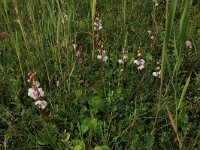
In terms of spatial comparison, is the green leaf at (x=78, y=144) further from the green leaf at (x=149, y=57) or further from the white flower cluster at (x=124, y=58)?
the green leaf at (x=149, y=57)

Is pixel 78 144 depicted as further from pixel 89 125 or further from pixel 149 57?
pixel 149 57

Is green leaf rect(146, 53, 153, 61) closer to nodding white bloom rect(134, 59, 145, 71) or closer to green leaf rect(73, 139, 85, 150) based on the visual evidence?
nodding white bloom rect(134, 59, 145, 71)

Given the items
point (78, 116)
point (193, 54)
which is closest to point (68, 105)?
point (78, 116)

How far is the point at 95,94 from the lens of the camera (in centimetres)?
234

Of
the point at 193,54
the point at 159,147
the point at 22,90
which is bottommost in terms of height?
the point at 159,147

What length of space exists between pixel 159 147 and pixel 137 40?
112 cm

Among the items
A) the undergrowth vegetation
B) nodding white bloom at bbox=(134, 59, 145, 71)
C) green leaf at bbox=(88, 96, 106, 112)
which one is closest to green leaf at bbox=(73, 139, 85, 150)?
the undergrowth vegetation

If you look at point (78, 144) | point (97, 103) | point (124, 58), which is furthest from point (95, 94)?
point (78, 144)

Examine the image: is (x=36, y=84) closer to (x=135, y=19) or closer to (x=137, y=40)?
(x=137, y=40)

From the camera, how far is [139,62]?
233 centimetres

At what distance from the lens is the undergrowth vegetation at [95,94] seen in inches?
77.5

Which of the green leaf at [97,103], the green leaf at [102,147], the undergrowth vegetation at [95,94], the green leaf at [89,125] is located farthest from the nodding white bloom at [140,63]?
the green leaf at [102,147]

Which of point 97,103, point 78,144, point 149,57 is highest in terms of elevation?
point 149,57

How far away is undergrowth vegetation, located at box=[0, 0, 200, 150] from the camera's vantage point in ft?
6.46
